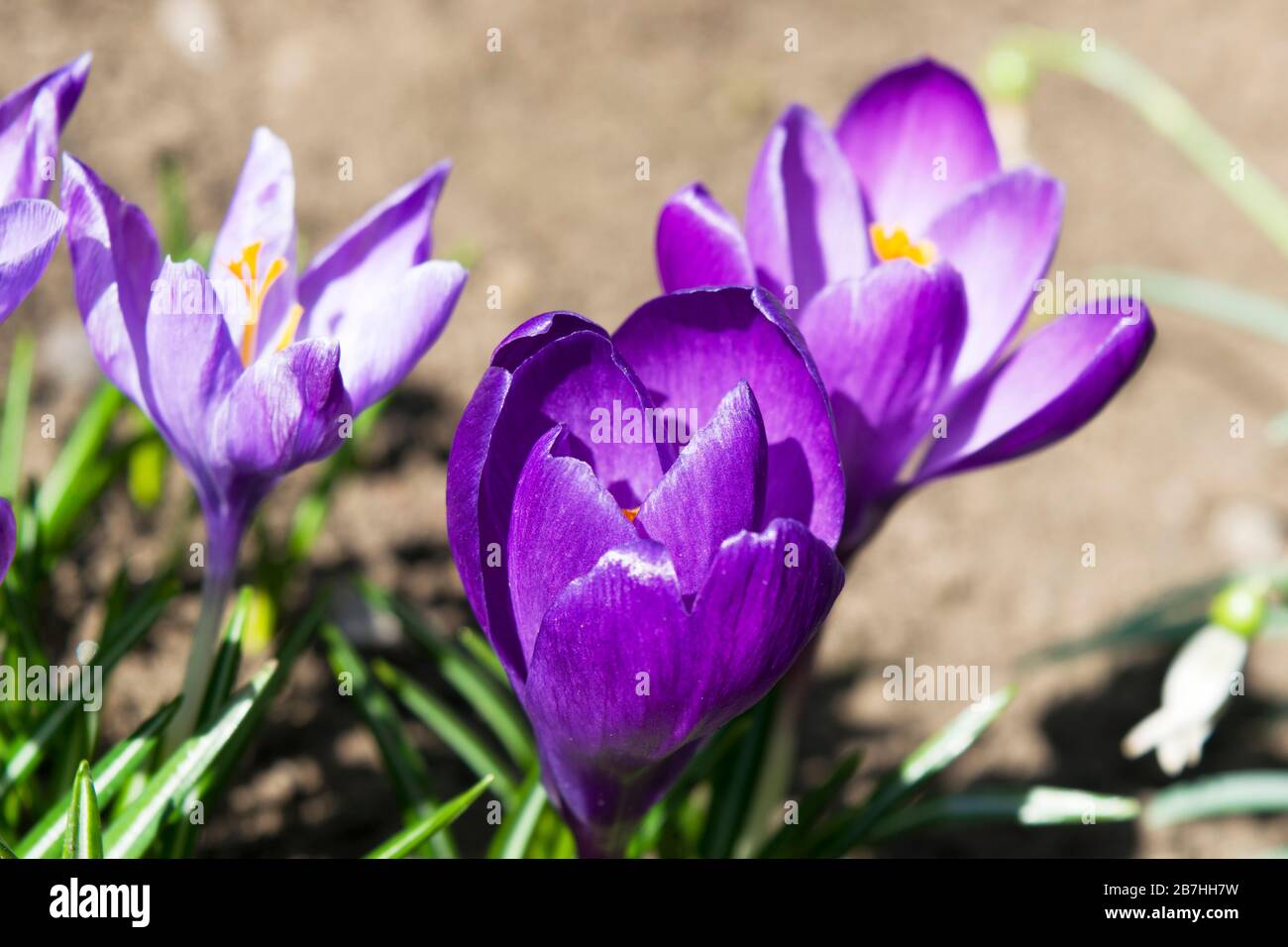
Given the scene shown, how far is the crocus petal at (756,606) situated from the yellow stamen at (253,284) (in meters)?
0.40

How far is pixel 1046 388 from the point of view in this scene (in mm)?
924

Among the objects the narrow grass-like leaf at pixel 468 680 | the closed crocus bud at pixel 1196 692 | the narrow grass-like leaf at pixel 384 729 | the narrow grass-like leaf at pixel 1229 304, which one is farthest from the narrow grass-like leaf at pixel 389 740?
the narrow grass-like leaf at pixel 1229 304

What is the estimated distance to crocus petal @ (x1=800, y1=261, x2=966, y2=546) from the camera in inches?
34.3

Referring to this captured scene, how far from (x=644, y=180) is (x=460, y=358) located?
26.0 inches

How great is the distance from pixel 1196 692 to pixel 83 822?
1008 mm

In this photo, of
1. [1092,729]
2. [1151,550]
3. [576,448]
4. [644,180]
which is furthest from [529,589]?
[644,180]

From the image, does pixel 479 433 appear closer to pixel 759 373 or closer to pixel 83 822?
pixel 759 373

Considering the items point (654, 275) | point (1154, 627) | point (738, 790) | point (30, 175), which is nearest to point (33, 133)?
point (30, 175)

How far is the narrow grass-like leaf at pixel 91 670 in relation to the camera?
1.02 m

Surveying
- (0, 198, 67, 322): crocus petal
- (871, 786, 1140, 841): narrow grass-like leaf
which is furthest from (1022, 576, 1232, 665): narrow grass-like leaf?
(0, 198, 67, 322): crocus petal

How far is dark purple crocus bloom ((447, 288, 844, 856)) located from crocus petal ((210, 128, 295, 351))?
0.95 feet

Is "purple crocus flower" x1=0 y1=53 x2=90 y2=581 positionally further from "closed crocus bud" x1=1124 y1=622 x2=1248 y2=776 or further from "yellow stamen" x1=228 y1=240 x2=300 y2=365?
"closed crocus bud" x1=1124 y1=622 x2=1248 y2=776
